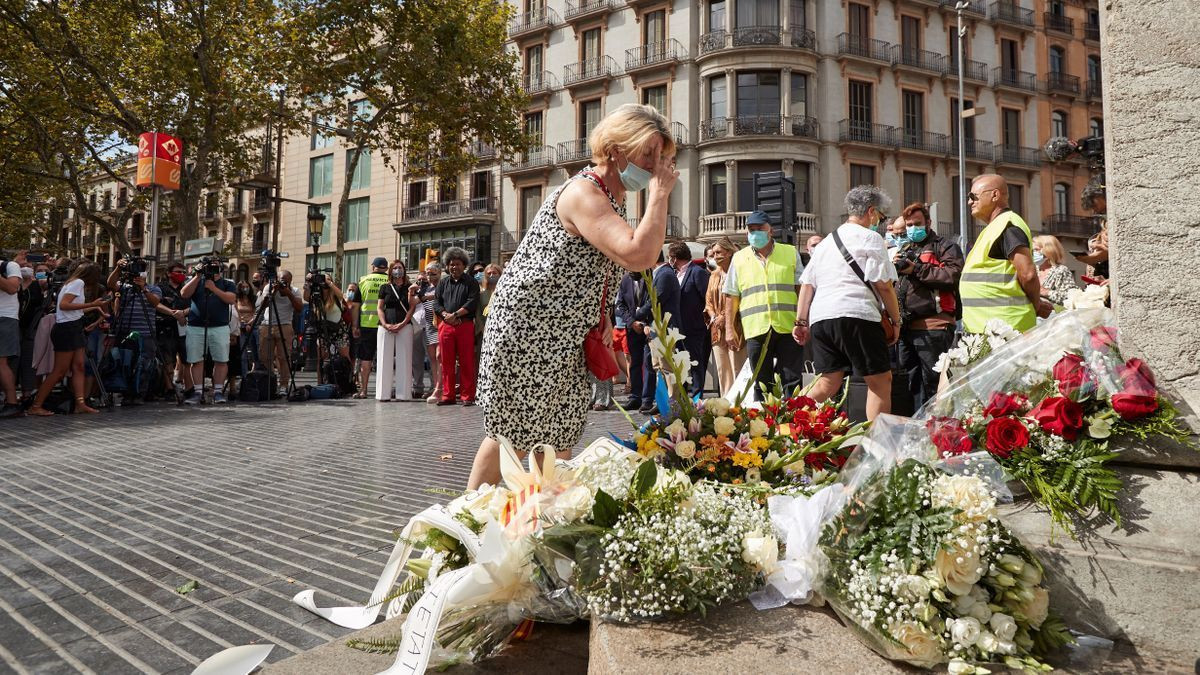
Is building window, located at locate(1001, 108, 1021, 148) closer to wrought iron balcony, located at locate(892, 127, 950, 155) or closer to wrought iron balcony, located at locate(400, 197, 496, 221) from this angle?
wrought iron balcony, located at locate(892, 127, 950, 155)

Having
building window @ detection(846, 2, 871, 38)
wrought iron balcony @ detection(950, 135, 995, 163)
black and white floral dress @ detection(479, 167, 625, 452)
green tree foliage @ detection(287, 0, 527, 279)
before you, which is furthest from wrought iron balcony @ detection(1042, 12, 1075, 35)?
black and white floral dress @ detection(479, 167, 625, 452)

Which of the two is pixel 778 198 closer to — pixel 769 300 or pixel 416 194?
pixel 769 300

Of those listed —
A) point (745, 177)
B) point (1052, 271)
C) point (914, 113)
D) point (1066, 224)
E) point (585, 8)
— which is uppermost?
point (585, 8)

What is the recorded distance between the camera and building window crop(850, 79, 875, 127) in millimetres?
33531

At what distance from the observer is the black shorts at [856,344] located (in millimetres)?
5211

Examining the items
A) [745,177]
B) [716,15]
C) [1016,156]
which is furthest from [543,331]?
[1016,156]

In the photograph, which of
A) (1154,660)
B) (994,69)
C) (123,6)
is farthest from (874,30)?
(1154,660)

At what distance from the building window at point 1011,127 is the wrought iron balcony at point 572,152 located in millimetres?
20244

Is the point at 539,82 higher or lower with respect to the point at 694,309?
→ higher

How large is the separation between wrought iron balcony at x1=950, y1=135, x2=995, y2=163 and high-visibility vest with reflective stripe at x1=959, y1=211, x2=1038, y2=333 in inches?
1338

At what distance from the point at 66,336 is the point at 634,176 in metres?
9.41

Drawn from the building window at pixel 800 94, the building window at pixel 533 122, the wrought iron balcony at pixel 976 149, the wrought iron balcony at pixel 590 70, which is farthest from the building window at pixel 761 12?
the building window at pixel 533 122

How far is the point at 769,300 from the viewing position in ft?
23.7

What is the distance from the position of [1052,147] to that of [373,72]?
20.5 m
